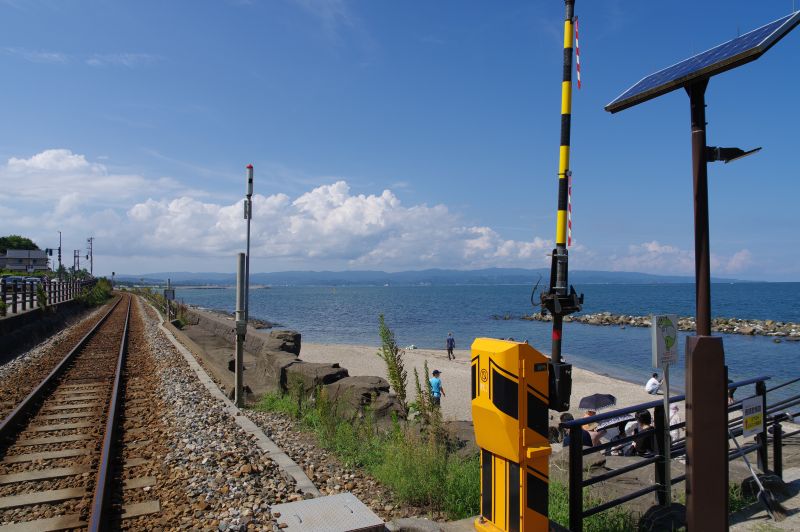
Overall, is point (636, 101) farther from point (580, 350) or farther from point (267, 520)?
point (580, 350)

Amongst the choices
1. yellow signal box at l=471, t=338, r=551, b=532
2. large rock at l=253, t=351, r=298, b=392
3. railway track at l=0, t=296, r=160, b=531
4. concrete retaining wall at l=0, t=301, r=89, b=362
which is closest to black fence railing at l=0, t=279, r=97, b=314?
concrete retaining wall at l=0, t=301, r=89, b=362

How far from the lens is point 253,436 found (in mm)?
8281

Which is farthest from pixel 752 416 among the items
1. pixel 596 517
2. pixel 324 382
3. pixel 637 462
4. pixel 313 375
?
pixel 313 375

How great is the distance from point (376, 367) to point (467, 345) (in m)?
16.9

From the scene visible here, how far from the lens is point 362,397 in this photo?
9.63 meters

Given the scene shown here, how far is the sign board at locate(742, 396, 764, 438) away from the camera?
5391 millimetres

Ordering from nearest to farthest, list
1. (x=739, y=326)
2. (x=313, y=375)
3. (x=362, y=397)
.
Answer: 1. (x=362, y=397)
2. (x=313, y=375)
3. (x=739, y=326)

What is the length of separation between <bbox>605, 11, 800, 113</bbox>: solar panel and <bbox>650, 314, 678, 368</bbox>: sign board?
165 cm

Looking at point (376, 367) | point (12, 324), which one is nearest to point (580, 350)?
point (376, 367)

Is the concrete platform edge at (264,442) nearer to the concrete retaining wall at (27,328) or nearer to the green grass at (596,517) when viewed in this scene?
the green grass at (596,517)

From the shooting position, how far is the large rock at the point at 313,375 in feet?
35.7

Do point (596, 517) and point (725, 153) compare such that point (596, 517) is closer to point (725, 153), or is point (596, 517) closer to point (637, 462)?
point (637, 462)

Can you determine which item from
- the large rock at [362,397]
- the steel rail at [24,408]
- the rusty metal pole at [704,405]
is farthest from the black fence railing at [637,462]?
the steel rail at [24,408]

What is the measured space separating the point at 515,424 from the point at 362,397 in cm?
611
